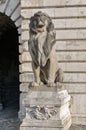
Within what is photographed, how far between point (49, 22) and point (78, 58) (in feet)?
13.0

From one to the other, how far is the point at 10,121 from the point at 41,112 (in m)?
4.27

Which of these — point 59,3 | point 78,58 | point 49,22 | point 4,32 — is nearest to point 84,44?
point 78,58

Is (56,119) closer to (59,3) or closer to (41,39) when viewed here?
(41,39)

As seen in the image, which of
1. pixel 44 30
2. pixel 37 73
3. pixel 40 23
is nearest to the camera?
pixel 40 23

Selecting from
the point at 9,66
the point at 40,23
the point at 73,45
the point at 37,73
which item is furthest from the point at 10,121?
the point at 9,66

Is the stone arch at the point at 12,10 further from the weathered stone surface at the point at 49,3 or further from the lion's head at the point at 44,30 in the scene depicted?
the lion's head at the point at 44,30

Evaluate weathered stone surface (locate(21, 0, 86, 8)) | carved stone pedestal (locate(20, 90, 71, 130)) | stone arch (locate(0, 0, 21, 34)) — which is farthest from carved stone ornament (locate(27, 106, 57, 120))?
stone arch (locate(0, 0, 21, 34))

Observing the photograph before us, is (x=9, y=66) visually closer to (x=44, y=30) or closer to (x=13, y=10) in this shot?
(x=13, y=10)

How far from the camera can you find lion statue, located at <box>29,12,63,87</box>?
1262cm

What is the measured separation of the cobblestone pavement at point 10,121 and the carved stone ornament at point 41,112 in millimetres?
2187

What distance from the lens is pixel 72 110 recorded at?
1639cm

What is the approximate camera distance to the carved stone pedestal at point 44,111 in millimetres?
12391

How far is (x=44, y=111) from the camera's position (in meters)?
12.5

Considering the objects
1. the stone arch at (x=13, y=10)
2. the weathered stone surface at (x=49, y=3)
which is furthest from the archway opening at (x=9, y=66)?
the weathered stone surface at (x=49, y=3)
